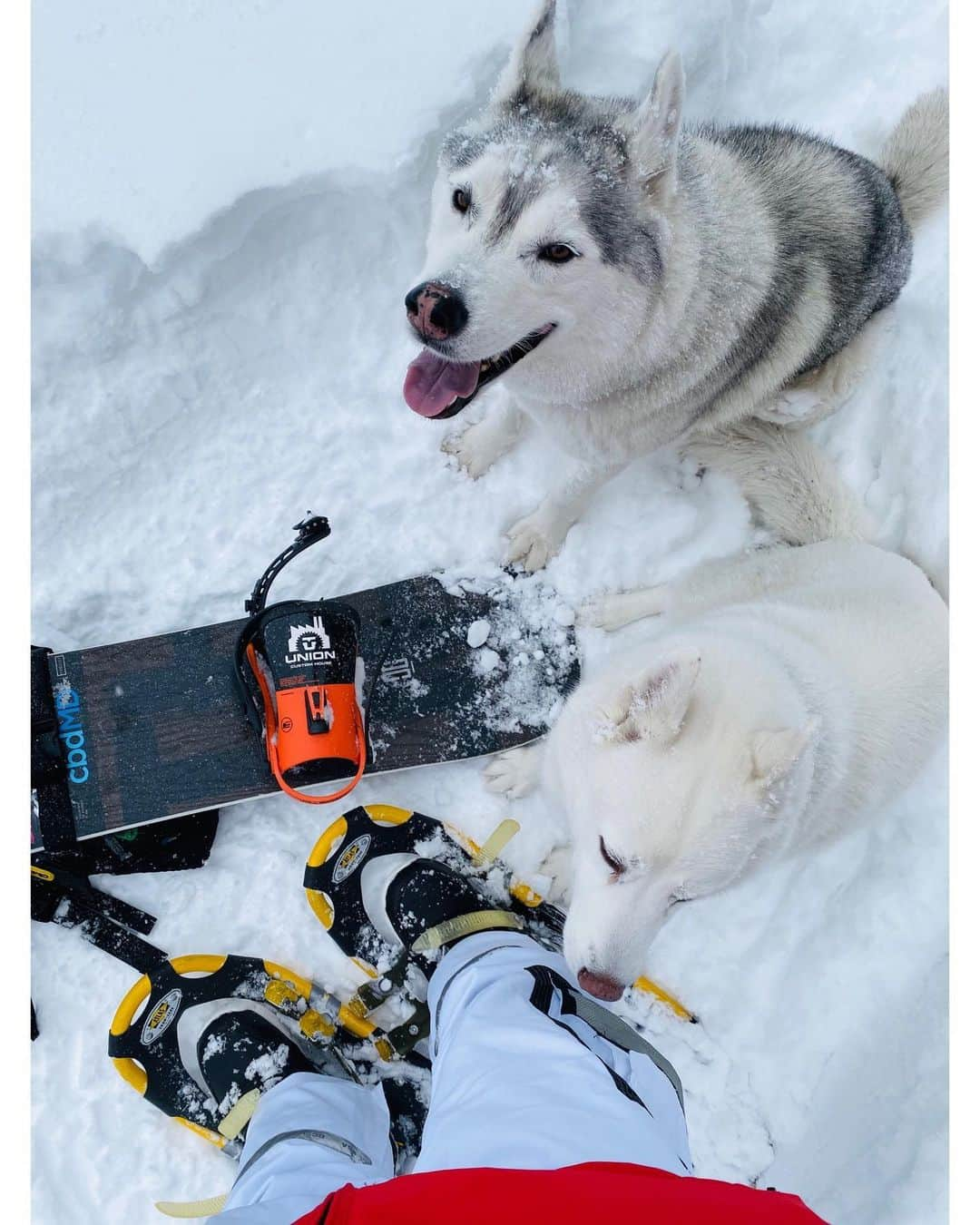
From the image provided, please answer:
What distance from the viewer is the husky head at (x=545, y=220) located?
172 centimetres

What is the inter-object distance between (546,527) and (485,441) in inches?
15.9

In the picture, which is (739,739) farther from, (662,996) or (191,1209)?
(191,1209)

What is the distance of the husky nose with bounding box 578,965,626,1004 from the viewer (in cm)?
184

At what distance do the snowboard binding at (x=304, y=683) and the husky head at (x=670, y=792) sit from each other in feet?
3.19

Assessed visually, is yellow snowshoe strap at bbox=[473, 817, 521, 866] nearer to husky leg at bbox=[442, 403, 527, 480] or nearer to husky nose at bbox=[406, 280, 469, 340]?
husky leg at bbox=[442, 403, 527, 480]

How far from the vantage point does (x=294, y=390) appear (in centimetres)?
293

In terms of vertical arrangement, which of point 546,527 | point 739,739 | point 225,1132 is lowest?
point 225,1132

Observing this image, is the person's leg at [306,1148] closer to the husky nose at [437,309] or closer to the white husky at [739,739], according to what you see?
the white husky at [739,739]

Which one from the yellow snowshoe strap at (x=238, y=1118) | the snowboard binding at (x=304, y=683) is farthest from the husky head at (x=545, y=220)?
the yellow snowshoe strap at (x=238, y=1118)

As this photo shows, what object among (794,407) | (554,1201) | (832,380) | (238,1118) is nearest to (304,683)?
(238,1118)

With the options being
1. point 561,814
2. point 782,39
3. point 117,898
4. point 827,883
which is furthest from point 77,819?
point 782,39

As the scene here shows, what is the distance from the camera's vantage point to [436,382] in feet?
6.95

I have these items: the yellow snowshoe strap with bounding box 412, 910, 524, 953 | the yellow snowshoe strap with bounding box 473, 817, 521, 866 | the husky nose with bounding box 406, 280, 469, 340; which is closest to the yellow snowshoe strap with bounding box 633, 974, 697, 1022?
the yellow snowshoe strap with bounding box 412, 910, 524, 953

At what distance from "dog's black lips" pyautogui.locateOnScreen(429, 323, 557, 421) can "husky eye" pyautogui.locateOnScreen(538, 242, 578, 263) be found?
160 millimetres
